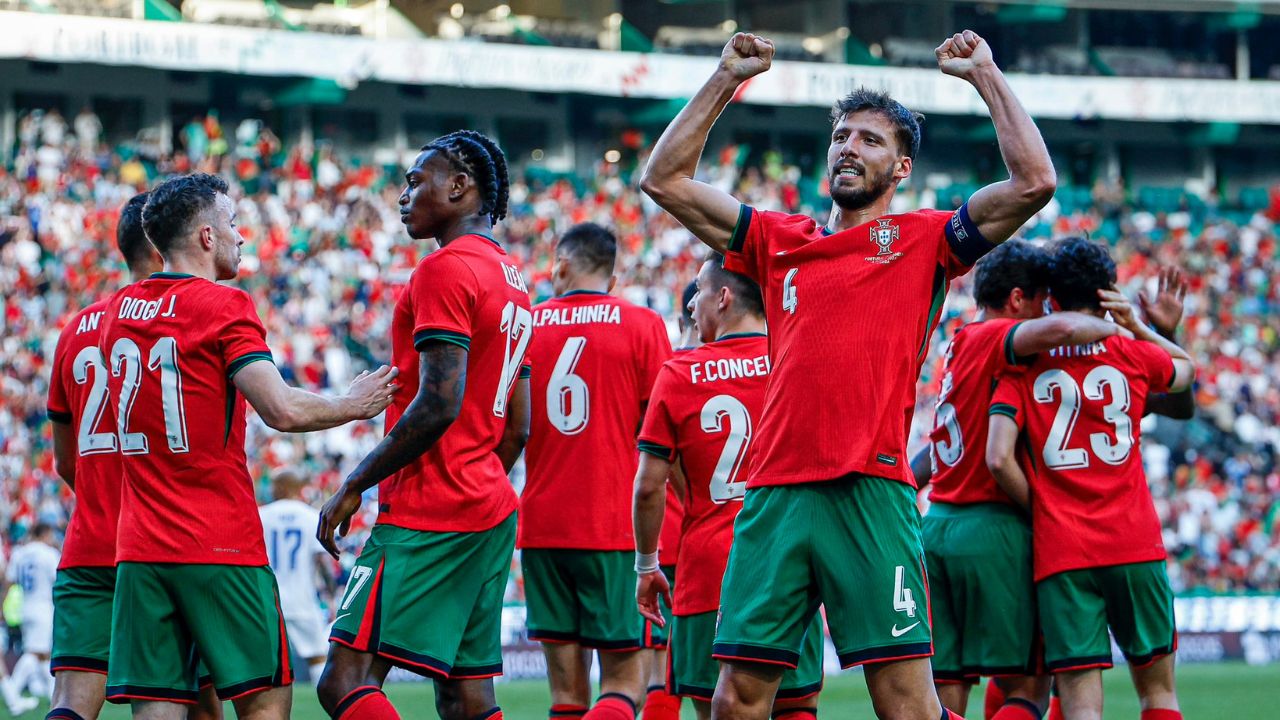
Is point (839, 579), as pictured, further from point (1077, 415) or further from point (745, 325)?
point (1077, 415)

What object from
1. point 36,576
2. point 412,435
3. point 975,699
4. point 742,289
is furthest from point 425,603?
point 975,699

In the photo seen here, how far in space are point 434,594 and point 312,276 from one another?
60.4 feet

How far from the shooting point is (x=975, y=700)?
13445mm

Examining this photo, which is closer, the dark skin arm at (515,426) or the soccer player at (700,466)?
the dark skin arm at (515,426)

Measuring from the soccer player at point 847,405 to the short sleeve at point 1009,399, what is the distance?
5.88 ft

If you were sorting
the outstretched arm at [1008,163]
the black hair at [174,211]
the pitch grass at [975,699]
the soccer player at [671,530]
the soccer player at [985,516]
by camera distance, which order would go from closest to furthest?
the outstretched arm at [1008,163] → the black hair at [174,211] → the soccer player at [985,516] → the soccer player at [671,530] → the pitch grass at [975,699]

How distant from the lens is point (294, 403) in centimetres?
534

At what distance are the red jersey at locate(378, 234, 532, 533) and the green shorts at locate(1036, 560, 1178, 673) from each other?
2.45 m

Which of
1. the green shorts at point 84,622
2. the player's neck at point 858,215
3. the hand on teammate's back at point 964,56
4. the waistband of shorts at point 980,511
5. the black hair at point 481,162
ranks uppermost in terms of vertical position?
the hand on teammate's back at point 964,56

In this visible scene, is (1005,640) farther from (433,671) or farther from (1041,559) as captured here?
(433,671)

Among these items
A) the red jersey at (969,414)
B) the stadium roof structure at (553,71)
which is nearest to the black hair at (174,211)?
the red jersey at (969,414)

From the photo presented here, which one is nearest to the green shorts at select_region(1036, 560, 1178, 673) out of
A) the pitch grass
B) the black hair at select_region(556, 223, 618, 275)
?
the black hair at select_region(556, 223, 618, 275)

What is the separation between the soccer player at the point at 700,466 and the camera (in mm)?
6569

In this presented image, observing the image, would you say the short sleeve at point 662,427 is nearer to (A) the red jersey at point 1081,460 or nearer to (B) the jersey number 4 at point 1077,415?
(A) the red jersey at point 1081,460
